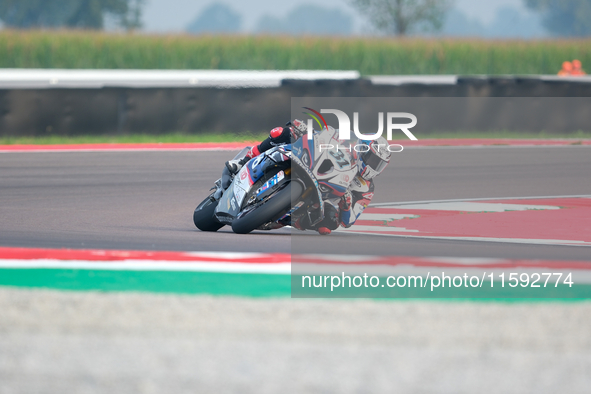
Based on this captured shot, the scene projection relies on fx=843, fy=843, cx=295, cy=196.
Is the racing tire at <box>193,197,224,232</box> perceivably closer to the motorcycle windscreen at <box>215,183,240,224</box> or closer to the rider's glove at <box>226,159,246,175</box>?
the motorcycle windscreen at <box>215,183,240,224</box>

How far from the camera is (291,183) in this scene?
6.54 metres

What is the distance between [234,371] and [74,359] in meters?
0.80

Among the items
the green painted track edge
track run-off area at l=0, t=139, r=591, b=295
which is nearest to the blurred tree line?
track run-off area at l=0, t=139, r=591, b=295

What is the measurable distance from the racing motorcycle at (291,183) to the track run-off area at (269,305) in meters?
0.22

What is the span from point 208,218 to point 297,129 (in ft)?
4.50

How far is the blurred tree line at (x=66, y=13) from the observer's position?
66.8 meters

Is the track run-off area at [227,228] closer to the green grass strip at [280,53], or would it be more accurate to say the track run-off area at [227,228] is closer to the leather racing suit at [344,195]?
the leather racing suit at [344,195]

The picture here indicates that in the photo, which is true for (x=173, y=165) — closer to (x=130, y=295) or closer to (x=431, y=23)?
(x=130, y=295)

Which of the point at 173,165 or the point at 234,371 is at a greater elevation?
the point at 234,371

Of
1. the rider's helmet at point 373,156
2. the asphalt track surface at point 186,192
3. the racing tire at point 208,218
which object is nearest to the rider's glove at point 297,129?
the rider's helmet at point 373,156

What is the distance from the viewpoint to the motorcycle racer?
6.84m

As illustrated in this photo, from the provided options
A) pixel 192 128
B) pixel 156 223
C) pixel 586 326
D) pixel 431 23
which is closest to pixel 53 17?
pixel 431 23

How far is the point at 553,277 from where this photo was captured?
Result: 5.66 m

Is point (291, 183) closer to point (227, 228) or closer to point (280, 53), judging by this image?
point (227, 228)
